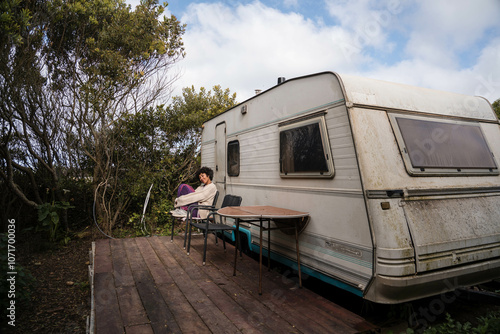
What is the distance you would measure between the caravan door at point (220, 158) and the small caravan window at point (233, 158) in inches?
7.6

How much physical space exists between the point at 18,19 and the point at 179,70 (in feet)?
10.1

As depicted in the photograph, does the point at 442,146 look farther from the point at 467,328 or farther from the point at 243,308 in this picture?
the point at 243,308

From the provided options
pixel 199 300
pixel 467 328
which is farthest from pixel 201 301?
pixel 467 328

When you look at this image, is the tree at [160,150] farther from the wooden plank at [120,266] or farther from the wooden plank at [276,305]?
the wooden plank at [276,305]

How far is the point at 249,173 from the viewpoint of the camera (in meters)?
4.40

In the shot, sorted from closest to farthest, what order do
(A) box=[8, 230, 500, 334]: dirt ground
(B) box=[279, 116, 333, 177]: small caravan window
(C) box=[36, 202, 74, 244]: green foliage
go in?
(A) box=[8, 230, 500, 334]: dirt ground
(B) box=[279, 116, 333, 177]: small caravan window
(C) box=[36, 202, 74, 244]: green foliage

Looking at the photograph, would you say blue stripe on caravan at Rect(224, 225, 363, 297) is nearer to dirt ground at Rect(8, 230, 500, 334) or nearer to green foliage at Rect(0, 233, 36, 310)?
dirt ground at Rect(8, 230, 500, 334)

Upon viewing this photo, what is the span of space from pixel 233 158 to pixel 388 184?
115 inches

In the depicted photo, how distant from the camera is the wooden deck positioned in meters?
2.32

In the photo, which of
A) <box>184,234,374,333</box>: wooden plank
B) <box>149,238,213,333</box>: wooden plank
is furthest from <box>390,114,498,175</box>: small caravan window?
<box>149,238,213,333</box>: wooden plank

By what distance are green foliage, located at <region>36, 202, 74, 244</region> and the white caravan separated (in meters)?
4.39

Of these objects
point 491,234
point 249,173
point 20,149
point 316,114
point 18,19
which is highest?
point 18,19

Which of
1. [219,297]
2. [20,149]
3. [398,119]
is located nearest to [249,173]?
[219,297]

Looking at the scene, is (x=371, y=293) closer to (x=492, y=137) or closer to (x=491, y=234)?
(x=491, y=234)
